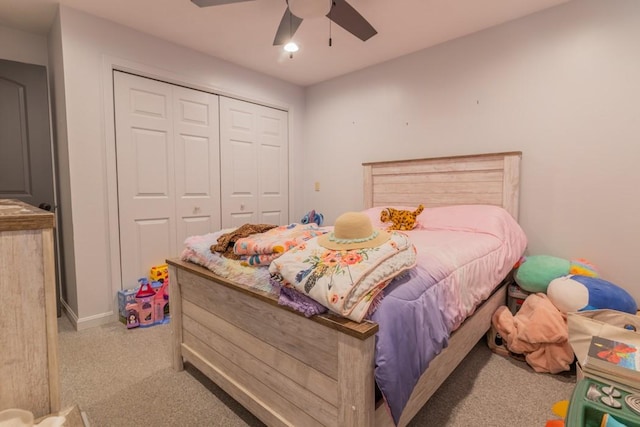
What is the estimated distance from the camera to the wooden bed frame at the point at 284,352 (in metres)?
1.03

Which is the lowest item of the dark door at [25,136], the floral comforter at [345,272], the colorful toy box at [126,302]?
the colorful toy box at [126,302]

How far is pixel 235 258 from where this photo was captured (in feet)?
5.32

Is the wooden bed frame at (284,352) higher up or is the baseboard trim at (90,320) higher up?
the wooden bed frame at (284,352)

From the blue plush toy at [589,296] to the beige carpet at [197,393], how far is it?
0.42m

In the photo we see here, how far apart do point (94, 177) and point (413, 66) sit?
3.02 m

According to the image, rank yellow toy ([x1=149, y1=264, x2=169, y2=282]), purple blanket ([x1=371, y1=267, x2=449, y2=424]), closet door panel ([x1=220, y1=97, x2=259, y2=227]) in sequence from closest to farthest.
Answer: purple blanket ([x1=371, y1=267, x2=449, y2=424]) < yellow toy ([x1=149, y1=264, x2=169, y2=282]) < closet door panel ([x1=220, y1=97, x2=259, y2=227])

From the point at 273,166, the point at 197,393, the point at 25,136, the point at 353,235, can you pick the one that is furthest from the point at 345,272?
the point at 25,136

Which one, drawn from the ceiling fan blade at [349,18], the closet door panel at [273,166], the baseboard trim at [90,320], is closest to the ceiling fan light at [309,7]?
the ceiling fan blade at [349,18]

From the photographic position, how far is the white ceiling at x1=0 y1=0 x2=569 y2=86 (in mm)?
2309

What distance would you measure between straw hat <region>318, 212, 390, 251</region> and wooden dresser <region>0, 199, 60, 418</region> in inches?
34.5

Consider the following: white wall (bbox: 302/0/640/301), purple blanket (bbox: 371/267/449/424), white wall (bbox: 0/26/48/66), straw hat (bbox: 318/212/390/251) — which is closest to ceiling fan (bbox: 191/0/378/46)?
white wall (bbox: 302/0/640/301)

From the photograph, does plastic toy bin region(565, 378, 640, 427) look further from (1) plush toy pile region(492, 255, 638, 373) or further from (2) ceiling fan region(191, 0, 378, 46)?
(2) ceiling fan region(191, 0, 378, 46)

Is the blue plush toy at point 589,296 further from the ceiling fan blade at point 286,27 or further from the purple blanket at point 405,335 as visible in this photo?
the ceiling fan blade at point 286,27

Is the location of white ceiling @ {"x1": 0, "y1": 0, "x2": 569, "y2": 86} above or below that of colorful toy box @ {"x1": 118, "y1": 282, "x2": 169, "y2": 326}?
above
